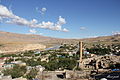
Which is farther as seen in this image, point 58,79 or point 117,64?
point 117,64

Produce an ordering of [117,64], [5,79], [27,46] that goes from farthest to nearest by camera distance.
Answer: [27,46], [117,64], [5,79]

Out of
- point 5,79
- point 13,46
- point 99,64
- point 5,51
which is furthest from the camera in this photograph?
point 13,46

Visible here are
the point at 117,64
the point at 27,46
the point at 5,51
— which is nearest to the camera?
the point at 117,64

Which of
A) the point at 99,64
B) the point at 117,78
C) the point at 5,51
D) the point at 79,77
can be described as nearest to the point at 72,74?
the point at 79,77

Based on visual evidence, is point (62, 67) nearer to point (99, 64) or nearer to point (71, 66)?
point (71, 66)

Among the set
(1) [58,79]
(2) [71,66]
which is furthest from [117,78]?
(2) [71,66]

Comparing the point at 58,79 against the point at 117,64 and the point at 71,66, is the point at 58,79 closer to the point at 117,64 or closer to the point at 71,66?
the point at 71,66

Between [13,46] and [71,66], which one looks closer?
[71,66]

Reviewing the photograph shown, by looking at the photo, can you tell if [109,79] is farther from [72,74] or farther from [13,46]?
[13,46]

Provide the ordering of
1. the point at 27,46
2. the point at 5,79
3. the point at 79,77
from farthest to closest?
the point at 27,46
the point at 79,77
the point at 5,79
